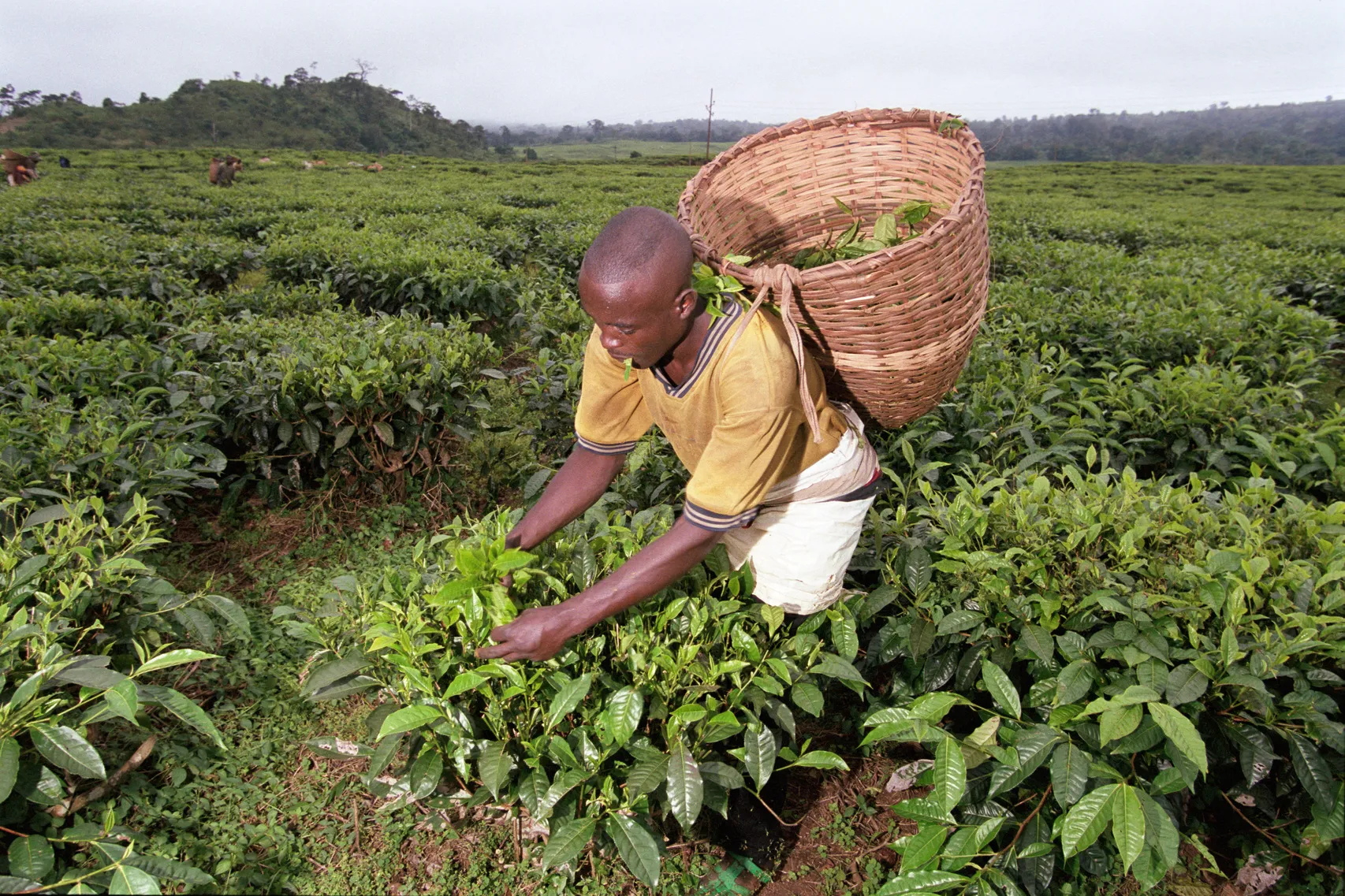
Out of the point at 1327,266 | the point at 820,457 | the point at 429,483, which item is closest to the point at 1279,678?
the point at 820,457

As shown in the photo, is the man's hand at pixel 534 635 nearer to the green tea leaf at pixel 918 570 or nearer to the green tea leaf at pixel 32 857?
the green tea leaf at pixel 32 857

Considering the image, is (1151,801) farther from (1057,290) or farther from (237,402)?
(1057,290)

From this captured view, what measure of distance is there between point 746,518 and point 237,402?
8.89ft

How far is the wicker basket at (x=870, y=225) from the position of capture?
1.42m

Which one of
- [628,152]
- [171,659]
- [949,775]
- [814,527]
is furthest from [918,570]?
[628,152]

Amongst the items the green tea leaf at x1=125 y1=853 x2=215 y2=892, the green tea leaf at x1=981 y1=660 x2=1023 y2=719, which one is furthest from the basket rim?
the green tea leaf at x1=125 y1=853 x2=215 y2=892

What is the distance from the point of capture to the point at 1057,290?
17.6ft

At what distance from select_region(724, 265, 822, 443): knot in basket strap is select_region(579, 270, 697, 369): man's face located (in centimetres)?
12

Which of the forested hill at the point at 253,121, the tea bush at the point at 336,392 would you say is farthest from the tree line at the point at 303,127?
the tea bush at the point at 336,392

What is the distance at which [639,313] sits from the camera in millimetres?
1296

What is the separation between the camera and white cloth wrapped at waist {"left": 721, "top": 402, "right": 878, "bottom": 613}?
172 centimetres

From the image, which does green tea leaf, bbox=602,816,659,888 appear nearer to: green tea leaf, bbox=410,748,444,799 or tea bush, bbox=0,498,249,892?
green tea leaf, bbox=410,748,444,799

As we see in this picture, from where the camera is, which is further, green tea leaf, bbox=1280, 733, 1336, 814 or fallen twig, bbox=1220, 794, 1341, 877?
fallen twig, bbox=1220, 794, 1341, 877

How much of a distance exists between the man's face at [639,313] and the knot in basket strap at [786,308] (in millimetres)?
115
